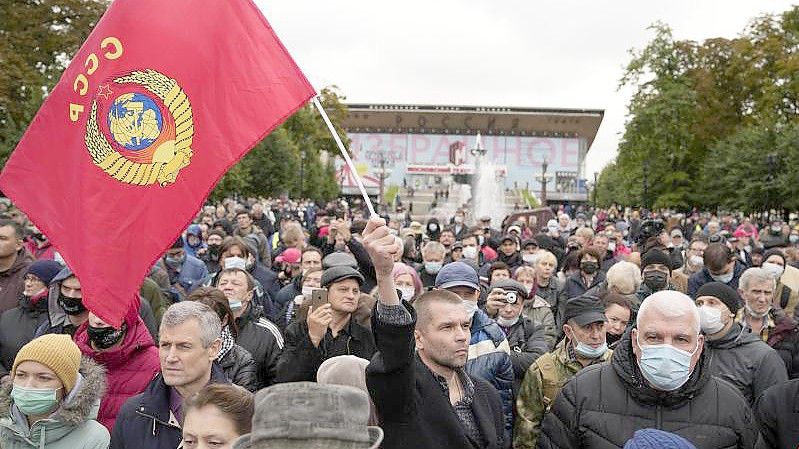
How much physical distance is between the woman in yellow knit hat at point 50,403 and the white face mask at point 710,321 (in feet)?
11.1

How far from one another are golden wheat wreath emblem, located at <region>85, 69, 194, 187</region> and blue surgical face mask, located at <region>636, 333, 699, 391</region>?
2.36 metres

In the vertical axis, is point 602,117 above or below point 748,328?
above

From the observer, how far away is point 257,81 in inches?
180

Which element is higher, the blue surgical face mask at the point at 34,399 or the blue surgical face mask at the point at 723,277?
the blue surgical face mask at the point at 723,277

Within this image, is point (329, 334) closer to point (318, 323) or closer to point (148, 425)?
point (318, 323)

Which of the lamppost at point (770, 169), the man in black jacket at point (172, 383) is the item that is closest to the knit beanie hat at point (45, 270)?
the man in black jacket at point (172, 383)

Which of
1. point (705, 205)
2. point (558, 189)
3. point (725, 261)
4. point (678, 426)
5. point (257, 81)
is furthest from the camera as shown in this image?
point (558, 189)

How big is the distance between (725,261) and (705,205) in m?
41.3

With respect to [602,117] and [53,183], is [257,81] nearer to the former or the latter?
[53,183]

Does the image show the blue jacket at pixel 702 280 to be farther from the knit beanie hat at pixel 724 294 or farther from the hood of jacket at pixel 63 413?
the hood of jacket at pixel 63 413

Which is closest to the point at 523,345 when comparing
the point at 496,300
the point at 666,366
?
the point at 496,300

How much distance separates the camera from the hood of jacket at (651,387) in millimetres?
3756

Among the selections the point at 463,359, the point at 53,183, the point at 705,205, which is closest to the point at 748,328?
the point at 463,359

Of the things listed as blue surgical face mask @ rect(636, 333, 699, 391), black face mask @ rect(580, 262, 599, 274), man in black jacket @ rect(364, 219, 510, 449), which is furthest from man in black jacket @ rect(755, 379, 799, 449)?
black face mask @ rect(580, 262, 599, 274)
